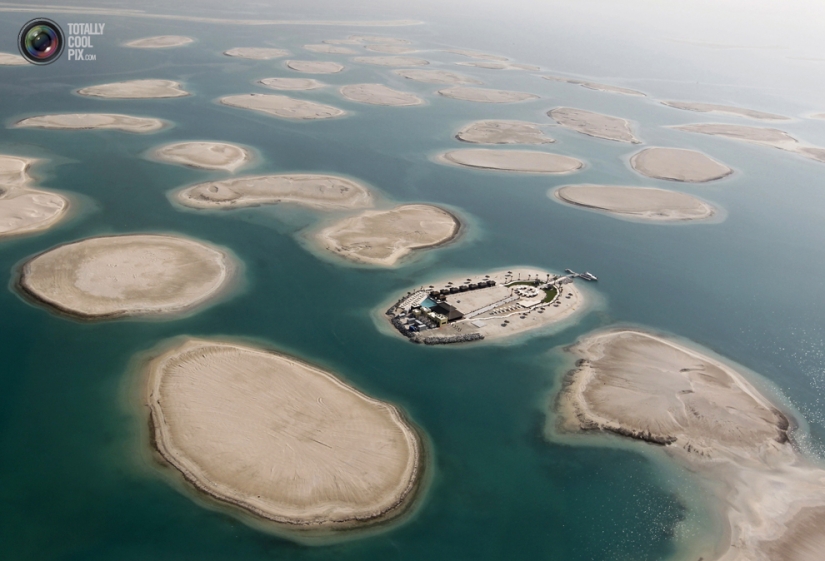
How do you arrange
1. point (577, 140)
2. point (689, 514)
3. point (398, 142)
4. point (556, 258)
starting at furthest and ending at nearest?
point (577, 140), point (398, 142), point (556, 258), point (689, 514)

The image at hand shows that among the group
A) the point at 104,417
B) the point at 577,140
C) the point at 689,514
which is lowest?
the point at 104,417

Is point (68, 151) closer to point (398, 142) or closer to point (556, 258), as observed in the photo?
point (398, 142)

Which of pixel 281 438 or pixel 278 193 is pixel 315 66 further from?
pixel 281 438

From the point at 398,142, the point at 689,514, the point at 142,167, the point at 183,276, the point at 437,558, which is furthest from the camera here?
the point at 398,142

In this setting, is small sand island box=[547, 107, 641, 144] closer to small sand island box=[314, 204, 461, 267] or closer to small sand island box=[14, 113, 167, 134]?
small sand island box=[314, 204, 461, 267]

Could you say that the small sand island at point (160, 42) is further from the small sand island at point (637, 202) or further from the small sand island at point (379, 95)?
the small sand island at point (637, 202)

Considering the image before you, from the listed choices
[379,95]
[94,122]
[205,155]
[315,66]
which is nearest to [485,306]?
[205,155]

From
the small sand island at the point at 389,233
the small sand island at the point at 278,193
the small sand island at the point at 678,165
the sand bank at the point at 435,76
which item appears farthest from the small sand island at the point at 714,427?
the sand bank at the point at 435,76

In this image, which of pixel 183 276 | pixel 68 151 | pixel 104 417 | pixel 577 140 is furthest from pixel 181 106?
pixel 104 417
